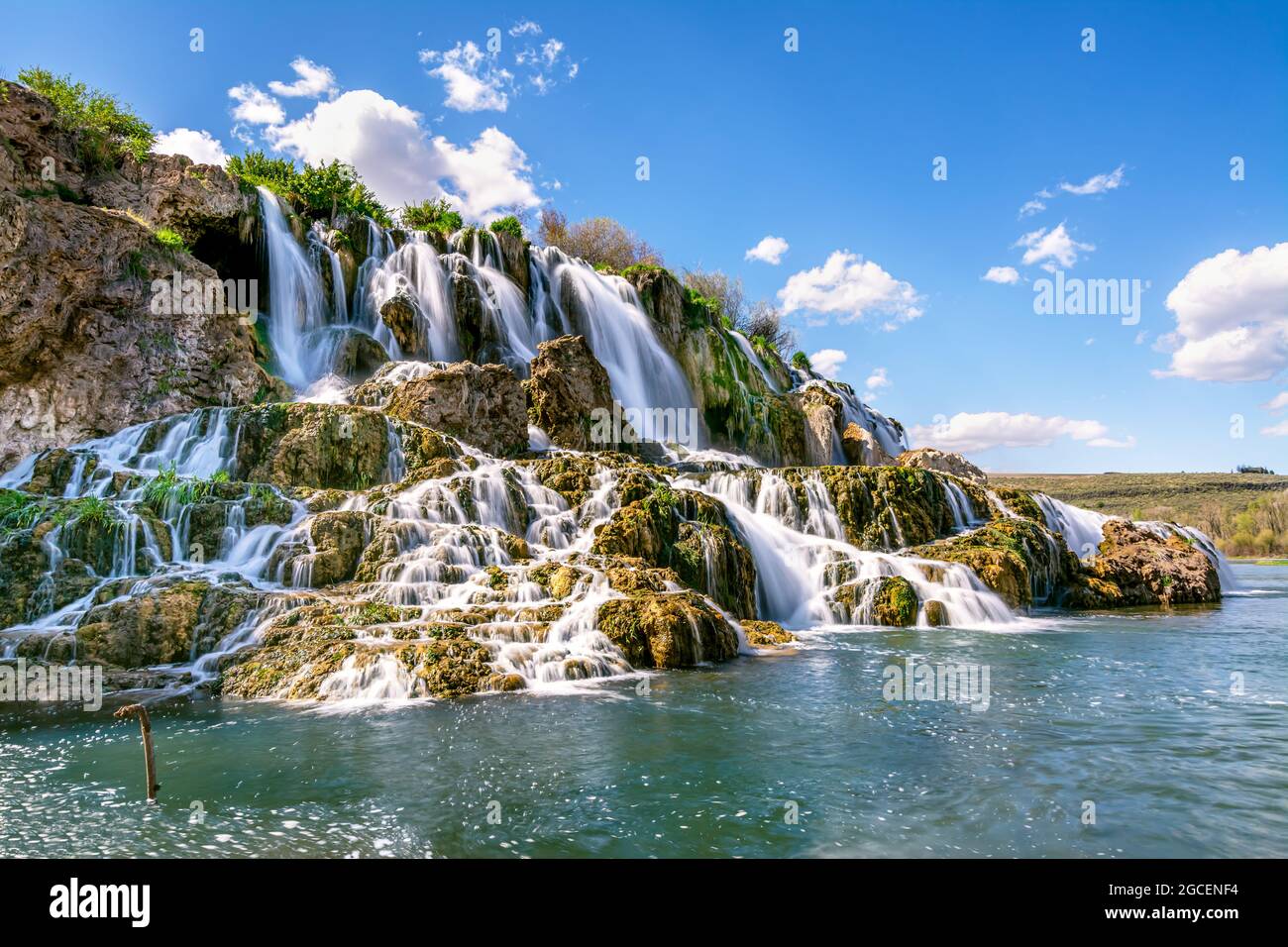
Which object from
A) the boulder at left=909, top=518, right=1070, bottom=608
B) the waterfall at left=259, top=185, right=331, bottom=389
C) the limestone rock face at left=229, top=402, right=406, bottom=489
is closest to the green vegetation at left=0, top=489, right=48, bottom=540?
the limestone rock face at left=229, top=402, right=406, bottom=489

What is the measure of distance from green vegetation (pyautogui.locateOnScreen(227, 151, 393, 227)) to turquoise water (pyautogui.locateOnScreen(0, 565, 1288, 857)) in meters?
23.6

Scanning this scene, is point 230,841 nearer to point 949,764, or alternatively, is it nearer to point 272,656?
point 272,656

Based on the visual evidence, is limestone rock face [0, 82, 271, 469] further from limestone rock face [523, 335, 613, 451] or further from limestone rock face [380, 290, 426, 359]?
limestone rock face [523, 335, 613, 451]

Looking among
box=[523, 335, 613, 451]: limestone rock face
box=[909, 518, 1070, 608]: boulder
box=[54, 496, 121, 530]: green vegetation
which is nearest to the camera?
box=[54, 496, 121, 530]: green vegetation

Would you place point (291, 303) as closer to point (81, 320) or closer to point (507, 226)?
point (81, 320)

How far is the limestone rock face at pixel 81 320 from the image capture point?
16031 millimetres

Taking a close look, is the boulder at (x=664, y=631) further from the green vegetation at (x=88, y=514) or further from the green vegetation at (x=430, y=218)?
the green vegetation at (x=430, y=218)

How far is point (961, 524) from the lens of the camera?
20.5 meters

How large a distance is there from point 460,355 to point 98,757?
20026mm

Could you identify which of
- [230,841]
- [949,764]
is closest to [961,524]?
[949,764]

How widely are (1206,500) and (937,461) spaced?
2384 inches

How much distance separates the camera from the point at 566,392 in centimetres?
2216

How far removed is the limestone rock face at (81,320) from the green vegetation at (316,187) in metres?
7.42

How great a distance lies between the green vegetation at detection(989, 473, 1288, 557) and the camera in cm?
6019
